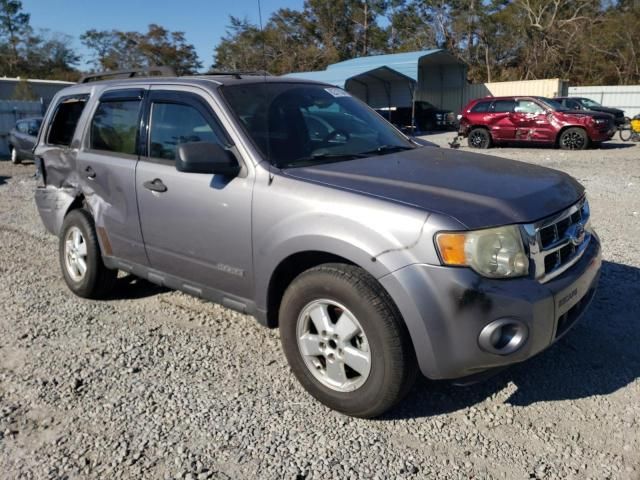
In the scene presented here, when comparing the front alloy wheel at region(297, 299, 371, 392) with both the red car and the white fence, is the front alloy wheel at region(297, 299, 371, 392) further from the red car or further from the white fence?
the white fence

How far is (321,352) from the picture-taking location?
3.00 meters

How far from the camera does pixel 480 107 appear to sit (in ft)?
61.9

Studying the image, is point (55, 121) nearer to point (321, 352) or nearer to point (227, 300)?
point (227, 300)

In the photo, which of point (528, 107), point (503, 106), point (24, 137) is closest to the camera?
point (24, 137)

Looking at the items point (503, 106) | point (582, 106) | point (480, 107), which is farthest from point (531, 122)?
point (582, 106)

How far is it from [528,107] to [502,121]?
90 cm

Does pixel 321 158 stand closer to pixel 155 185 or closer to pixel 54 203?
pixel 155 185

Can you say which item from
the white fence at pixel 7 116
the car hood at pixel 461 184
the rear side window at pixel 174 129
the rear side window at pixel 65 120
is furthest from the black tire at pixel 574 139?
the white fence at pixel 7 116

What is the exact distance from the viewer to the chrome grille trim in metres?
2.65

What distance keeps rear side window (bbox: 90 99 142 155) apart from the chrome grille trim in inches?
113

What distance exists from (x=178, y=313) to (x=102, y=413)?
1.44 m

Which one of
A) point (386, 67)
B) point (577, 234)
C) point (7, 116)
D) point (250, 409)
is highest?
point (386, 67)

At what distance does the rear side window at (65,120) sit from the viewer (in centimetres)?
478

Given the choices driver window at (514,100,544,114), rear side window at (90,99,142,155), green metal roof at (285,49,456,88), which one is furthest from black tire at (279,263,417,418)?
green metal roof at (285,49,456,88)
